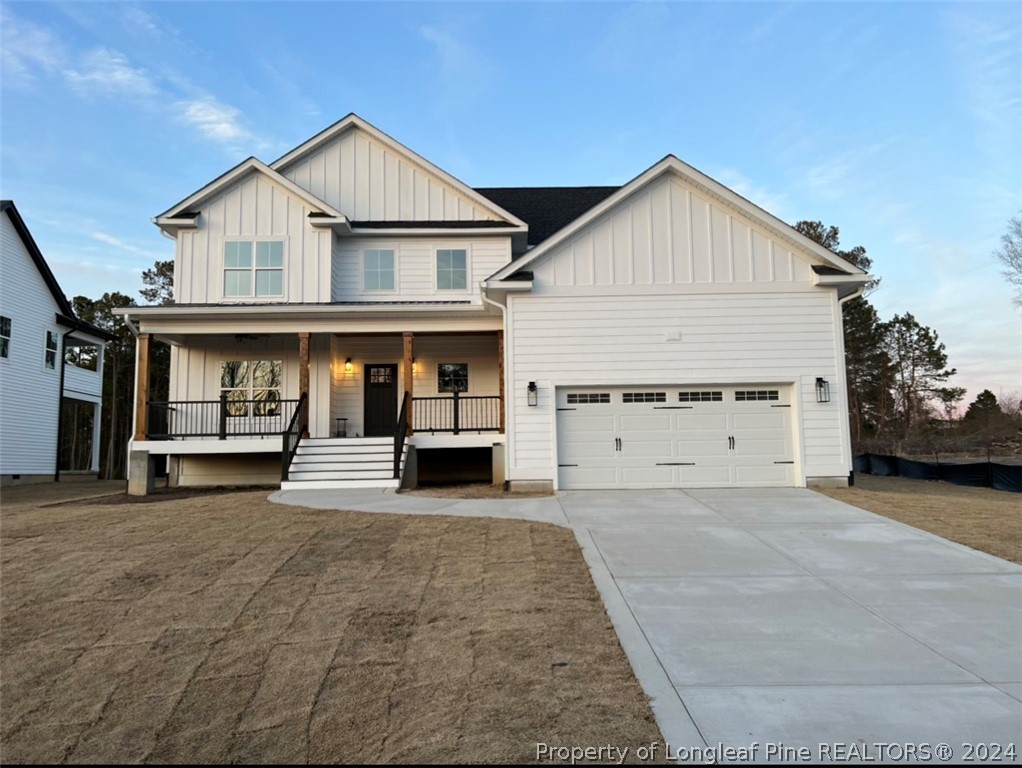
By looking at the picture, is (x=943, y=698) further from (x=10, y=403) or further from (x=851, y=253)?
(x=851, y=253)

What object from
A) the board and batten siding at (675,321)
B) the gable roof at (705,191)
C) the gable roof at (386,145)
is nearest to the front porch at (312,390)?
the board and batten siding at (675,321)

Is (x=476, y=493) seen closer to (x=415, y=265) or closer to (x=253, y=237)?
(x=415, y=265)

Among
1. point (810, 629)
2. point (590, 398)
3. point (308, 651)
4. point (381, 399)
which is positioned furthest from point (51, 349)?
point (810, 629)

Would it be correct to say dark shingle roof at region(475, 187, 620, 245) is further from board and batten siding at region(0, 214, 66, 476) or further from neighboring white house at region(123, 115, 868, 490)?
board and batten siding at region(0, 214, 66, 476)

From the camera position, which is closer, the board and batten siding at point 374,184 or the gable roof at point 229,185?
the gable roof at point 229,185

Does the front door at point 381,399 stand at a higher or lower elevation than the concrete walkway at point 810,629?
higher

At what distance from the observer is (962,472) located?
15.4 meters

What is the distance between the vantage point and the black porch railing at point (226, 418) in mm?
15344

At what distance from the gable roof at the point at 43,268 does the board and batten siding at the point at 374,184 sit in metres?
10.6

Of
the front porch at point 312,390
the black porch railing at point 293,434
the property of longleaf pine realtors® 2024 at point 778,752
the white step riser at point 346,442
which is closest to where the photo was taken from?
the property of longleaf pine realtors® 2024 at point 778,752

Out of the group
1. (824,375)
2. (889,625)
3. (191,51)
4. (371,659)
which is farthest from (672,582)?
(191,51)

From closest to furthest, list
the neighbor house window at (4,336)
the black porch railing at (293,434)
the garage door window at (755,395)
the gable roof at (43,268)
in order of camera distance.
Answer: the garage door window at (755,395) < the black porch railing at (293,434) < the neighbor house window at (4,336) < the gable roof at (43,268)

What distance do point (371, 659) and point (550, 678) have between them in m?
1.30

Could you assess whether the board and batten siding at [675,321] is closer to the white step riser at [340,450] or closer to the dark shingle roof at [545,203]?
the white step riser at [340,450]
